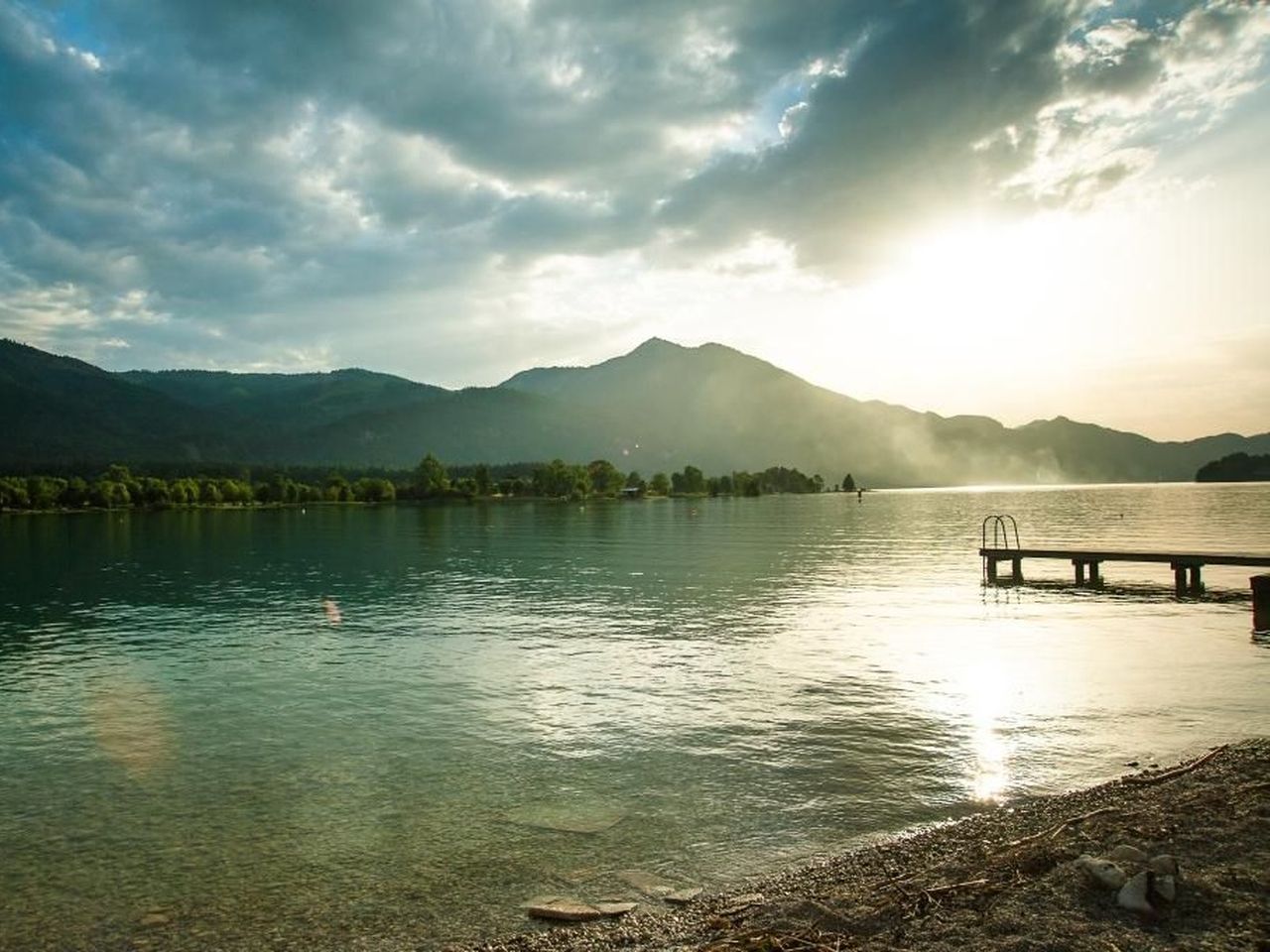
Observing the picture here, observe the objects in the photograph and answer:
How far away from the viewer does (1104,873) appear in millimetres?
12516

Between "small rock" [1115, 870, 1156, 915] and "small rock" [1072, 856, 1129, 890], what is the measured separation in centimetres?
20

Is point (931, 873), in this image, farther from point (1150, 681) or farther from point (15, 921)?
point (1150, 681)

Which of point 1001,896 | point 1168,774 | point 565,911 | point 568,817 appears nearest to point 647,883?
point 565,911

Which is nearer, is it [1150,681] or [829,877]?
[829,877]

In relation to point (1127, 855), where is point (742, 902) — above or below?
below

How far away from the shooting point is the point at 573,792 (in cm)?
2020

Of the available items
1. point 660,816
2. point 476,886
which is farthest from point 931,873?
point 476,886

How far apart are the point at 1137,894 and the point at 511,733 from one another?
17.7 meters

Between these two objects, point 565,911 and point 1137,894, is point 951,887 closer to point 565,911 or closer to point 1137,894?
point 1137,894

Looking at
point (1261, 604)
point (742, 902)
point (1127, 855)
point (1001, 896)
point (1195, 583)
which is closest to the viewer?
point (1001, 896)

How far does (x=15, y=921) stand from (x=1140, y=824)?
20610 mm

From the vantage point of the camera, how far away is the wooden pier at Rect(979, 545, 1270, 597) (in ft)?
197

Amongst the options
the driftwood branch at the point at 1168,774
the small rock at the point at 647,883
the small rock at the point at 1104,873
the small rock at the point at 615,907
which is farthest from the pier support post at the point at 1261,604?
the small rock at the point at 615,907

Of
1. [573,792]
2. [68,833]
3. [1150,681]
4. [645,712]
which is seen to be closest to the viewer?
[68,833]
